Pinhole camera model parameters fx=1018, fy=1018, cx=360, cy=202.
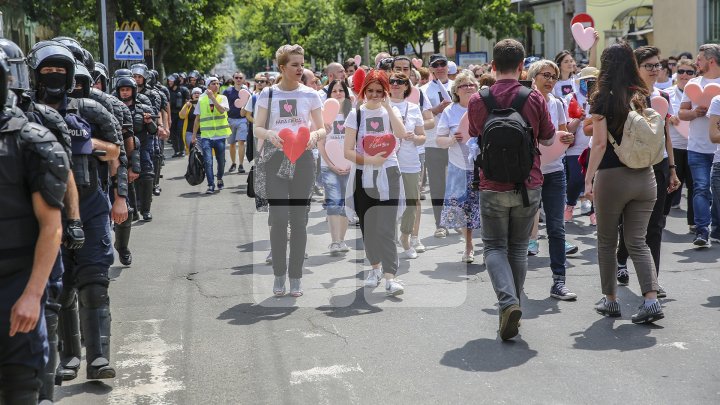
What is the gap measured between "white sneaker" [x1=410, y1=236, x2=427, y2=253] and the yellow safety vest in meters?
6.73

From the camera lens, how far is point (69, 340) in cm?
580

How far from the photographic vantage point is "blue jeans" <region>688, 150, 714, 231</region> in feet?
32.9

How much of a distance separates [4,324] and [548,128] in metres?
3.93

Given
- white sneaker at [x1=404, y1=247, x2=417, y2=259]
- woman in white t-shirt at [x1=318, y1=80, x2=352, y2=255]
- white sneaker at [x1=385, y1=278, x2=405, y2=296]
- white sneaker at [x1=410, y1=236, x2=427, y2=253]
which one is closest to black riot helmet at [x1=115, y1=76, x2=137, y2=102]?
woman in white t-shirt at [x1=318, y1=80, x2=352, y2=255]

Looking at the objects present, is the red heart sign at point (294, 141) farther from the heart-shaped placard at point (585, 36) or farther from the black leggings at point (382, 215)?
the heart-shaped placard at point (585, 36)

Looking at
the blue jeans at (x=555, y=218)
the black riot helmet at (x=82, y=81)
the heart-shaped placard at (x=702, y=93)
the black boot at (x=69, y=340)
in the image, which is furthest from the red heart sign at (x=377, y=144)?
the heart-shaped placard at (x=702, y=93)

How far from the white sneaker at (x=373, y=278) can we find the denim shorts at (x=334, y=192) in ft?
5.69

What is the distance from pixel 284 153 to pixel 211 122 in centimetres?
865

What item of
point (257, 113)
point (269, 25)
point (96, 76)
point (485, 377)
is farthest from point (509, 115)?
point (269, 25)

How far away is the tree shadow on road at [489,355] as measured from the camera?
19.6ft

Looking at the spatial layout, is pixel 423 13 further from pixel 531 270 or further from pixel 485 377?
pixel 485 377

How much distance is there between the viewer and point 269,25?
297ft

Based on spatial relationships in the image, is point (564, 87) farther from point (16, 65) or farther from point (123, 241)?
point (16, 65)

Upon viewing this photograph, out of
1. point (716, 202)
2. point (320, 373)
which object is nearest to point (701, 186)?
point (716, 202)
